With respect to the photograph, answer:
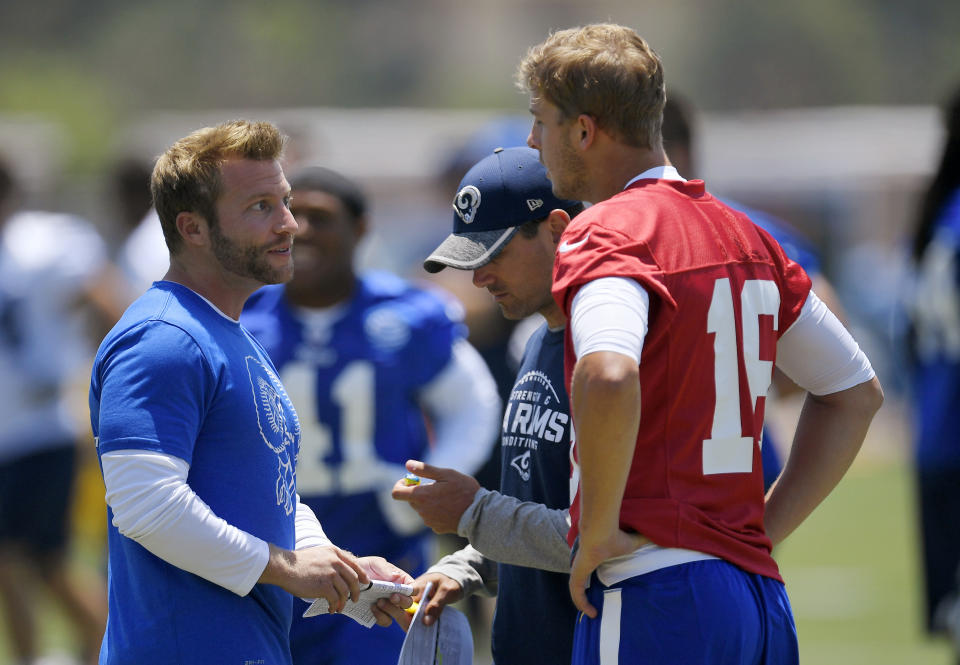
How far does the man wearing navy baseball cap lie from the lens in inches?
123

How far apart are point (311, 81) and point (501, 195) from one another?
76704 mm

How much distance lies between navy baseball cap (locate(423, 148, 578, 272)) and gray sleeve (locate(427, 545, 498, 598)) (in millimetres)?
754

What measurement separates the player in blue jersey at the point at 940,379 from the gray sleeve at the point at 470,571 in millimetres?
2554

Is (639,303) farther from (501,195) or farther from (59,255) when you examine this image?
(59,255)

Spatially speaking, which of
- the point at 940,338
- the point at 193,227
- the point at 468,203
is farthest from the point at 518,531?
the point at 940,338

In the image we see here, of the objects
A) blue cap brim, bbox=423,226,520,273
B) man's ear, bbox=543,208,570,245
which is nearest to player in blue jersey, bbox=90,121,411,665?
blue cap brim, bbox=423,226,520,273

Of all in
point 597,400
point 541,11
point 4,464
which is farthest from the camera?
point 541,11

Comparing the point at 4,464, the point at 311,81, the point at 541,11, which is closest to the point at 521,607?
the point at 4,464

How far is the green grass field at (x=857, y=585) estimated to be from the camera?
7688mm

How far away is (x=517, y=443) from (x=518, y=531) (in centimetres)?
30

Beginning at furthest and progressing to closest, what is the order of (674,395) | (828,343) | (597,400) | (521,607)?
1. (521,607)
2. (828,343)
3. (674,395)
4. (597,400)

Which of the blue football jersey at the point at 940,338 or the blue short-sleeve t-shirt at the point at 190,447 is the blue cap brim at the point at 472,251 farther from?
the blue football jersey at the point at 940,338

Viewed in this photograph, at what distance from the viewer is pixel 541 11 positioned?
94500mm

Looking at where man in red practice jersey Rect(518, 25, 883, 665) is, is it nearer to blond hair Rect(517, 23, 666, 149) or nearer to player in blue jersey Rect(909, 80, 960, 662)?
blond hair Rect(517, 23, 666, 149)
